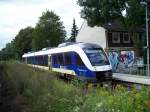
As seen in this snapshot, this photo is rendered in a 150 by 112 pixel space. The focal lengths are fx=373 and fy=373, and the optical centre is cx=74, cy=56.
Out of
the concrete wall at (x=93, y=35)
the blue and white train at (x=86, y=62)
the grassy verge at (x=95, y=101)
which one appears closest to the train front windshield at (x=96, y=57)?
the blue and white train at (x=86, y=62)

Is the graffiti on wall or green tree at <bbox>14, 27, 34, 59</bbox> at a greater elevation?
green tree at <bbox>14, 27, 34, 59</bbox>

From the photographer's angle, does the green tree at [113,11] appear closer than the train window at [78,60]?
No

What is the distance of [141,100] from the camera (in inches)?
258

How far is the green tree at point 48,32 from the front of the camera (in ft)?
238

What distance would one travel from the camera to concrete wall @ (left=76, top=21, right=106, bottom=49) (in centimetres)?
5588

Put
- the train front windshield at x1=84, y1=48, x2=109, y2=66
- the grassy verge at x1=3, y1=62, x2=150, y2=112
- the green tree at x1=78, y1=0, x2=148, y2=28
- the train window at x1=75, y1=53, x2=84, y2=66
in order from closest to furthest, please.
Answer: the grassy verge at x1=3, y1=62, x2=150, y2=112
the train front windshield at x1=84, y1=48, x2=109, y2=66
the train window at x1=75, y1=53, x2=84, y2=66
the green tree at x1=78, y1=0, x2=148, y2=28

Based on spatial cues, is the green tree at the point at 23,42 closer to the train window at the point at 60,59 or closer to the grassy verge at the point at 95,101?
the train window at the point at 60,59

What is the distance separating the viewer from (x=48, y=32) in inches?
2857

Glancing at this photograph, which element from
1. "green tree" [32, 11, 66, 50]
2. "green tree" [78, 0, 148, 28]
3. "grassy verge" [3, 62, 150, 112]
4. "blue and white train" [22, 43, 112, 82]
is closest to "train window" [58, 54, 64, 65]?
"blue and white train" [22, 43, 112, 82]

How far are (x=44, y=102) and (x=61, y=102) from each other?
98cm

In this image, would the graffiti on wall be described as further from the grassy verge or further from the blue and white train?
the grassy verge

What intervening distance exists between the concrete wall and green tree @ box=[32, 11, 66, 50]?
836 cm

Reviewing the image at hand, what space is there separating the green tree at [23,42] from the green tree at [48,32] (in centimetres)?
2840

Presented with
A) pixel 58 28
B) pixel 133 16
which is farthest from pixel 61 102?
pixel 58 28
